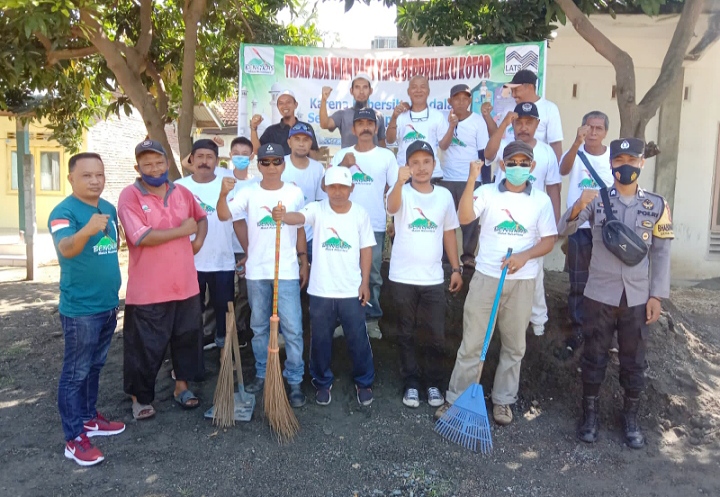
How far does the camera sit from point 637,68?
29.5 feet

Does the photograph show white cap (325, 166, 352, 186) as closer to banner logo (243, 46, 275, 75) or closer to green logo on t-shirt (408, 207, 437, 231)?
green logo on t-shirt (408, 207, 437, 231)

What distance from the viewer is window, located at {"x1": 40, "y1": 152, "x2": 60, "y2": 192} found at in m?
15.4

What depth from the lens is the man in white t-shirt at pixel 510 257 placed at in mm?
4043

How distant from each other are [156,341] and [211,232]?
107cm

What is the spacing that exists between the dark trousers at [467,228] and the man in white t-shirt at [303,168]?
125cm

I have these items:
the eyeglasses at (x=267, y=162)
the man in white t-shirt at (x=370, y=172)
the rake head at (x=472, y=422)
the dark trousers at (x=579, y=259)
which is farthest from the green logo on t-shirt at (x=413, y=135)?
the rake head at (x=472, y=422)

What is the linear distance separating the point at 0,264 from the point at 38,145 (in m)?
5.01

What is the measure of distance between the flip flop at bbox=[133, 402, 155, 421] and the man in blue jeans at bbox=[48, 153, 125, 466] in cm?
51

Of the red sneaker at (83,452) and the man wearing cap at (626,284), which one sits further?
the man wearing cap at (626,284)

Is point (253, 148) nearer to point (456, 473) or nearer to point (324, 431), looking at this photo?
point (324, 431)

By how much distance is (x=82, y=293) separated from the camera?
3660 mm

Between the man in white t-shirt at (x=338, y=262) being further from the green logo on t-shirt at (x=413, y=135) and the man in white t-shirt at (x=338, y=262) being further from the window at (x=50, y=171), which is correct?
the window at (x=50, y=171)

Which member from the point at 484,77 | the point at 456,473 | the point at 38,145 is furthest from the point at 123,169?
the point at 456,473

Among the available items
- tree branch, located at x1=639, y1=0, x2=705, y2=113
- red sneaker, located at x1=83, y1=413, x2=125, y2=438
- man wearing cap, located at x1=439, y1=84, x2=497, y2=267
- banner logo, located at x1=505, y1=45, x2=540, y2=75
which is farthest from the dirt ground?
banner logo, located at x1=505, y1=45, x2=540, y2=75
